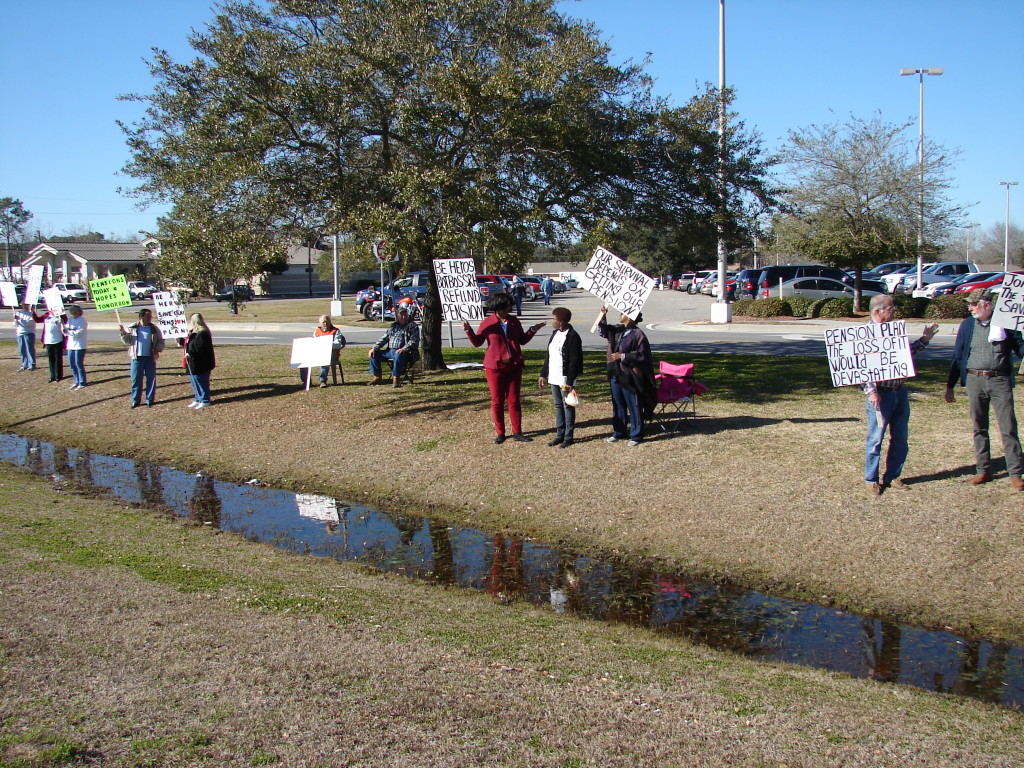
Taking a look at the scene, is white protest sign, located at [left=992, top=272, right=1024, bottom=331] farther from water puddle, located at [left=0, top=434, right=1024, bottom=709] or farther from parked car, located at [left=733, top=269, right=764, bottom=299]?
parked car, located at [left=733, top=269, right=764, bottom=299]

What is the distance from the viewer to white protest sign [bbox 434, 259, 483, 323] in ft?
46.1

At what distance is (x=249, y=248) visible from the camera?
13.5m

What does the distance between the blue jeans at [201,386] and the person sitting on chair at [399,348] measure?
290 cm

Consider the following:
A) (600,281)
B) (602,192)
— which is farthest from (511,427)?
(602,192)

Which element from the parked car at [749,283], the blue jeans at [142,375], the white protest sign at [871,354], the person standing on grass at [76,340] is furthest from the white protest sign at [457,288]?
the parked car at [749,283]

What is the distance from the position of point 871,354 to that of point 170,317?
13.5 meters

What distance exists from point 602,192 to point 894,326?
7094 millimetres

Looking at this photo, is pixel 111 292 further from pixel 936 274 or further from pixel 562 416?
pixel 936 274

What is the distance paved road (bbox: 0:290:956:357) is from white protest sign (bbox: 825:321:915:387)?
1196cm

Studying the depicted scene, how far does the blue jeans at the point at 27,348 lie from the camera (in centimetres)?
2027

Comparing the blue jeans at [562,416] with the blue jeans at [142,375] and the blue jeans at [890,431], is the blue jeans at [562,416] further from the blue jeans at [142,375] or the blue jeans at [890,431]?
the blue jeans at [142,375]

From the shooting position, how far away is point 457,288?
14102 mm

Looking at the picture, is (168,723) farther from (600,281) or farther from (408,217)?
(408,217)

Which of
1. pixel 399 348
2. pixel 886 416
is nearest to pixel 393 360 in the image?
pixel 399 348
